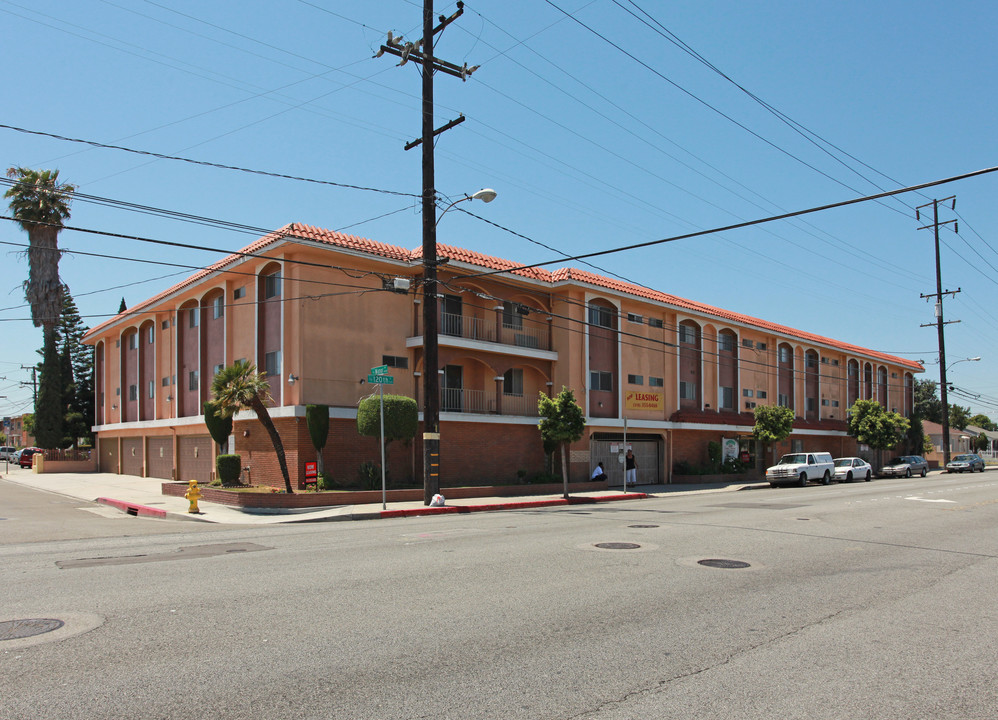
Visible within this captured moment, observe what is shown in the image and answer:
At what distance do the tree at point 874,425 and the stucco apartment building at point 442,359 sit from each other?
8288 mm

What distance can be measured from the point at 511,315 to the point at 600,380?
18.1ft

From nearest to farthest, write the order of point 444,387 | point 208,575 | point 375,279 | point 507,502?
point 208,575, point 507,502, point 375,279, point 444,387

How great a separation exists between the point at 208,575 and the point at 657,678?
19.5 ft

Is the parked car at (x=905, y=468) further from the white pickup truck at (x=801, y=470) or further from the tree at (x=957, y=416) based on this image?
the tree at (x=957, y=416)

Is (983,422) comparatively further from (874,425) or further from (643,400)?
(643,400)

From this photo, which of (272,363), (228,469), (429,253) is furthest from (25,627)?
(272,363)

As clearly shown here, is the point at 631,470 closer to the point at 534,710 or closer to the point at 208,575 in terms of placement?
the point at 208,575

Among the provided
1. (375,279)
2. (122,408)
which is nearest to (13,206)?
(122,408)

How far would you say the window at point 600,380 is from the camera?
107 ft

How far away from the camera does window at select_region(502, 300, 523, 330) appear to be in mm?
30375

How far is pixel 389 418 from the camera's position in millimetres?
22219

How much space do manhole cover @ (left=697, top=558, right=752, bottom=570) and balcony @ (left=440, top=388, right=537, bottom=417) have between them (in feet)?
58.4

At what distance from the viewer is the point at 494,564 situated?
9703mm

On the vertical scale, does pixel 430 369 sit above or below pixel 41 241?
below
